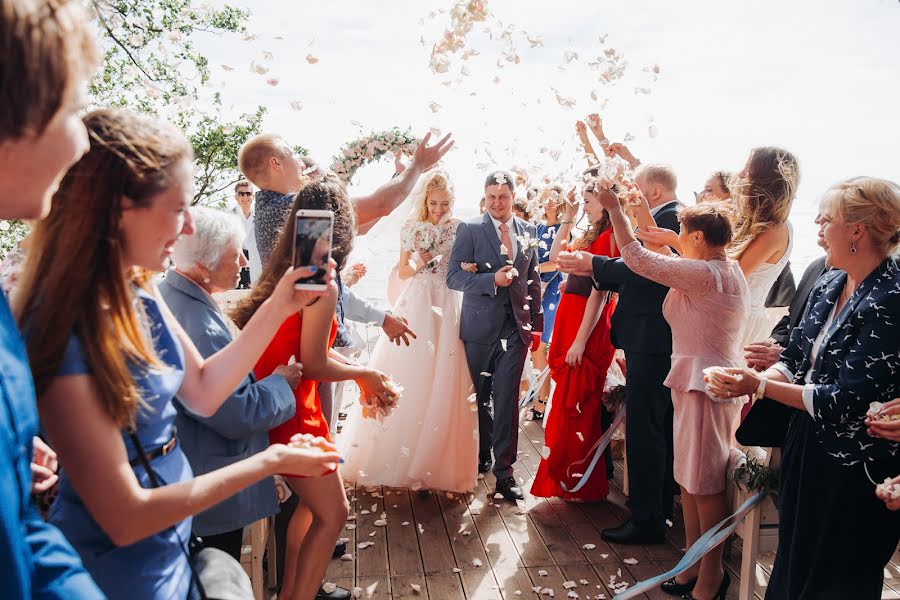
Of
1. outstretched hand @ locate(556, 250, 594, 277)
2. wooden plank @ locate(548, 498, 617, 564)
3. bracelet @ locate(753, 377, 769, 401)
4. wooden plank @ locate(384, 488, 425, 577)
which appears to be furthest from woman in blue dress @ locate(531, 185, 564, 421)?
bracelet @ locate(753, 377, 769, 401)

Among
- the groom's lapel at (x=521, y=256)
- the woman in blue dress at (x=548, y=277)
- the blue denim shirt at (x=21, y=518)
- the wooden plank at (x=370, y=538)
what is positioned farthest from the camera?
the woman in blue dress at (x=548, y=277)

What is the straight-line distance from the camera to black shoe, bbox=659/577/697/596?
301cm

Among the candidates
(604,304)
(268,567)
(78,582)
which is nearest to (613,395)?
(604,304)

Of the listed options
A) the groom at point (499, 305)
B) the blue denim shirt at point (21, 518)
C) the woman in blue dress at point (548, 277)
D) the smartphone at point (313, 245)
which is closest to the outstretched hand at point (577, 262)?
the groom at point (499, 305)

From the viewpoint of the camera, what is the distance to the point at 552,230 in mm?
6188

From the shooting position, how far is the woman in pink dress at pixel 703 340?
286 centimetres

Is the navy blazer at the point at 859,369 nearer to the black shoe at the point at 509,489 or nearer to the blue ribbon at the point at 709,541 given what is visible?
the blue ribbon at the point at 709,541

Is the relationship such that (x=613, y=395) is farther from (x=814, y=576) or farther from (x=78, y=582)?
(x=78, y=582)

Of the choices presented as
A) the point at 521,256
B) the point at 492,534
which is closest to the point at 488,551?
the point at 492,534

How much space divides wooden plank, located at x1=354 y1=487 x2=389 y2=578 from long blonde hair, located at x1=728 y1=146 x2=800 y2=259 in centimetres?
225

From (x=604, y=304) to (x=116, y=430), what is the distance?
322cm

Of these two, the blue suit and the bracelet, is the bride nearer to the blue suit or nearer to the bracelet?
the blue suit

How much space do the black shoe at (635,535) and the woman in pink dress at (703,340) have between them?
49 cm

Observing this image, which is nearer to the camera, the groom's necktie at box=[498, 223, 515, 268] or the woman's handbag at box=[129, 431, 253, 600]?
the woman's handbag at box=[129, 431, 253, 600]
